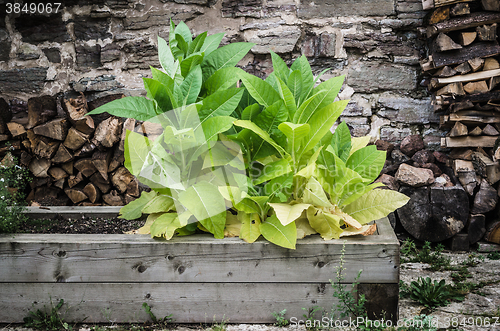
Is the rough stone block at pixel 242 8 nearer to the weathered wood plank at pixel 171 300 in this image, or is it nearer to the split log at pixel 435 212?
the split log at pixel 435 212

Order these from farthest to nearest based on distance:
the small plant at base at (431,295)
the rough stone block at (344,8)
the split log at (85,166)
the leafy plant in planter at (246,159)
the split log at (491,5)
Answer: the rough stone block at (344,8)
the split log at (85,166)
the split log at (491,5)
the small plant at base at (431,295)
the leafy plant in planter at (246,159)

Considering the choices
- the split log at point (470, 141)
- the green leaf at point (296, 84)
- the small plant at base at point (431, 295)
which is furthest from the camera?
the split log at point (470, 141)

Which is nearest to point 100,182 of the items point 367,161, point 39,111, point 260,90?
point 39,111

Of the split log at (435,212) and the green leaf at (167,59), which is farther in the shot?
the split log at (435,212)

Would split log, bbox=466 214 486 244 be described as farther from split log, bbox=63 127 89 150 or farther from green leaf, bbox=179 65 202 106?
split log, bbox=63 127 89 150

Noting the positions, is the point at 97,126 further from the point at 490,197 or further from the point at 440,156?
the point at 490,197

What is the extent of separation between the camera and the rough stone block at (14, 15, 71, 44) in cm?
283

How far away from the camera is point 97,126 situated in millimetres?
2576

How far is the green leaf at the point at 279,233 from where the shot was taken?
131cm

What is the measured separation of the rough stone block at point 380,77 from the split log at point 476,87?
369mm

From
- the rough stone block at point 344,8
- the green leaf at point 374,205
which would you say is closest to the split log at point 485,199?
the green leaf at point 374,205

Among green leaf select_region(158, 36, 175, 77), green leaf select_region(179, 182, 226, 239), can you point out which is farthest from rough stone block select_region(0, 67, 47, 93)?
green leaf select_region(179, 182, 226, 239)

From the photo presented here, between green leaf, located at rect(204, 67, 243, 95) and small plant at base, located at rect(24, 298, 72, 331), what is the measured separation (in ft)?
3.43

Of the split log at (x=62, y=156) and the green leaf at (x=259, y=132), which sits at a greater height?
the green leaf at (x=259, y=132)
